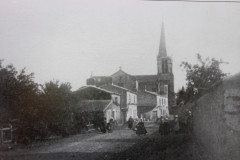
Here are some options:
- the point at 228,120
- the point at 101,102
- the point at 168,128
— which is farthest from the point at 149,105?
the point at 228,120

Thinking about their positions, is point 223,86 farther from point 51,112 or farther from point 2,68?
point 51,112

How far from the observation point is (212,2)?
316 inches

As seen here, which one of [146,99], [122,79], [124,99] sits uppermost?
[122,79]

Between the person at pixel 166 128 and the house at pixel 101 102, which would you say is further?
the house at pixel 101 102

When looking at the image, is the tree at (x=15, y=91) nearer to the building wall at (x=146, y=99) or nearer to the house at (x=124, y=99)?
the house at (x=124, y=99)

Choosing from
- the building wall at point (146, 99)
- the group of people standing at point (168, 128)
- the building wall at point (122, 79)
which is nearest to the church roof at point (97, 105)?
the group of people standing at point (168, 128)

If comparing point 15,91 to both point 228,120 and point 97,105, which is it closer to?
point 228,120

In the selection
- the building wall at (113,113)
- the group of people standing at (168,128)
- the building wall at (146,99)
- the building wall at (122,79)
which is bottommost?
the group of people standing at (168,128)

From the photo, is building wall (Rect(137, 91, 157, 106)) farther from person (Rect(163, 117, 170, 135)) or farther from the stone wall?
the stone wall

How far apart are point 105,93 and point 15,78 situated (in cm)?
2323

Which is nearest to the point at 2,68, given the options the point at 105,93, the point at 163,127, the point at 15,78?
the point at 15,78

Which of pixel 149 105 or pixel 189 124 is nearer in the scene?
pixel 189 124

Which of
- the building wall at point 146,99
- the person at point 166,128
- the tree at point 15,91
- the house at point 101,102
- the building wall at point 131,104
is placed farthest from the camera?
the building wall at point 146,99

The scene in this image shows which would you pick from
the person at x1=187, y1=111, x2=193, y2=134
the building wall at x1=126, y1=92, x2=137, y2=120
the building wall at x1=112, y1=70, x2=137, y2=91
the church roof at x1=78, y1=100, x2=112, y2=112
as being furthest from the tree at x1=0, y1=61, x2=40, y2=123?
the building wall at x1=112, y1=70, x2=137, y2=91
